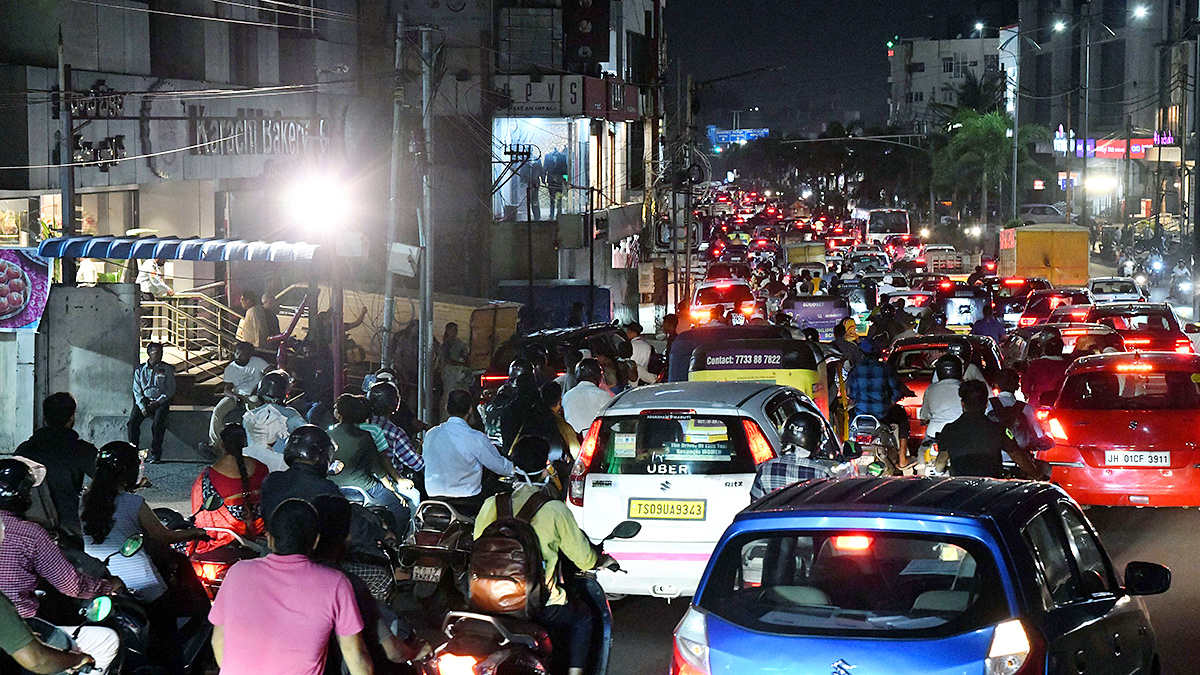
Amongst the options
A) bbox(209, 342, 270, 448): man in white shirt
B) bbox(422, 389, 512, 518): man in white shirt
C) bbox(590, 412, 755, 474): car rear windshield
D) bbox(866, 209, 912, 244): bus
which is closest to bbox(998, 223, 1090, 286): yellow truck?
bbox(866, 209, 912, 244): bus

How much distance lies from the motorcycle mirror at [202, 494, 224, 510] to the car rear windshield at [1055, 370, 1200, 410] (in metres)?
8.16

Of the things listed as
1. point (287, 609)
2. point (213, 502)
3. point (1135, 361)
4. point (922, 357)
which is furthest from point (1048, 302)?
point (287, 609)

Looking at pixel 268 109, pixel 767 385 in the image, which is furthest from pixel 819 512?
pixel 268 109

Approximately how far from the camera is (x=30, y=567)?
6281 mm

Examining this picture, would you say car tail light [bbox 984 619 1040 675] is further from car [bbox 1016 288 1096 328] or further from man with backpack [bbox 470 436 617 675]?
Answer: car [bbox 1016 288 1096 328]

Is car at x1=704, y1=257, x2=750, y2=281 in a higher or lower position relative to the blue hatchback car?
higher

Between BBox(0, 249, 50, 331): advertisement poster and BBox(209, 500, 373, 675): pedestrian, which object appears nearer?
BBox(209, 500, 373, 675): pedestrian

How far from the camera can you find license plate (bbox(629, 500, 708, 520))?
33.2 ft

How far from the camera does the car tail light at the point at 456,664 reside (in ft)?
19.1

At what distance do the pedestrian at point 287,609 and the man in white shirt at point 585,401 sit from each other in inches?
345

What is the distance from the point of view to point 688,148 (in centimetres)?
5831

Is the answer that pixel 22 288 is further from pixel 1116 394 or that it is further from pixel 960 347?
pixel 1116 394

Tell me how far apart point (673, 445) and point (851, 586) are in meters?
4.40

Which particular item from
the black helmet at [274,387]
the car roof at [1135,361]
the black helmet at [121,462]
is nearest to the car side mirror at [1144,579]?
the black helmet at [121,462]
